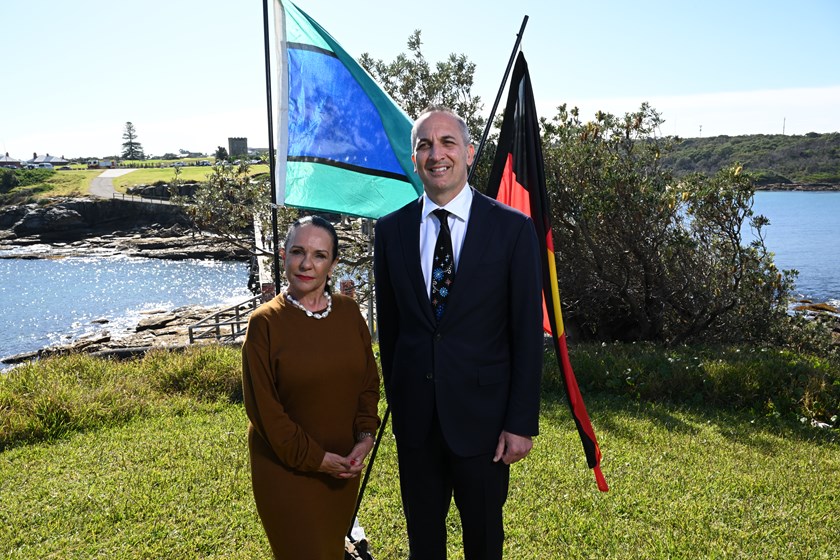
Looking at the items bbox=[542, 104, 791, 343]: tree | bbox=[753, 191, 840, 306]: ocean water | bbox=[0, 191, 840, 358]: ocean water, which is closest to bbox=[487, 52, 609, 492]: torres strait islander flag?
bbox=[542, 104, 791, 343]: tree

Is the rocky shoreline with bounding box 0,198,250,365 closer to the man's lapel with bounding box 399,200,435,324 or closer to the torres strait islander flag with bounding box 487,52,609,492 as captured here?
the torres strait islander flag with bounding box 487,52,609,492

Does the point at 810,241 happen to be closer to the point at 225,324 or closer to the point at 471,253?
the point at 225,324

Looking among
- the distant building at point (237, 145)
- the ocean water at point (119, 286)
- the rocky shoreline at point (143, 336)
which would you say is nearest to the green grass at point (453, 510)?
the rocky shoreline at point (143, 336)

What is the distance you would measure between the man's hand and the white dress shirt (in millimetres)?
768

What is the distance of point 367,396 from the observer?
3.16 meters

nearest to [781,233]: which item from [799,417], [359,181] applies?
[799,417]

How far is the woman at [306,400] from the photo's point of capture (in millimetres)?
2834

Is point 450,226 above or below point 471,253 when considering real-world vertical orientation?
above

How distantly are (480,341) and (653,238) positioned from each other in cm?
983

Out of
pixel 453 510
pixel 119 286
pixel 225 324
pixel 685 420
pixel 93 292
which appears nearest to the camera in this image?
pixel 453 510

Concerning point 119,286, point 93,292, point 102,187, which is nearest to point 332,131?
point 93,292

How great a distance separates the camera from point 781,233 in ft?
210

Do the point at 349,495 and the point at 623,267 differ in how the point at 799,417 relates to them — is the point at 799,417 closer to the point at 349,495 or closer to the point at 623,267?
the point at 623,267

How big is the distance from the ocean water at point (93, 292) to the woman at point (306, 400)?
2857 centimetres
